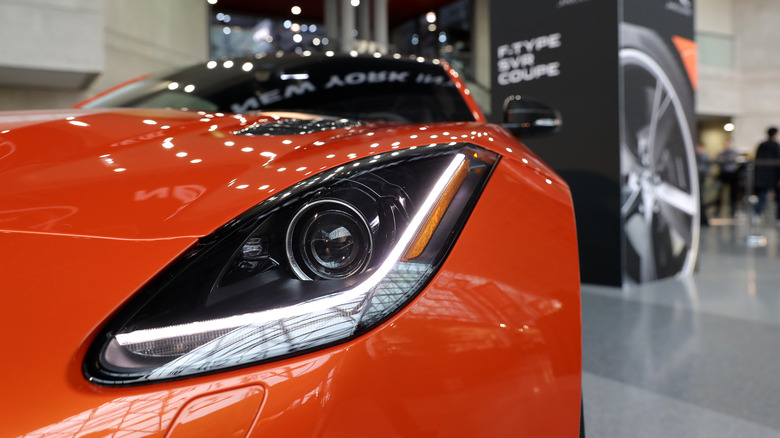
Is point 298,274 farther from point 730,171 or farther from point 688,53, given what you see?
point 730,171

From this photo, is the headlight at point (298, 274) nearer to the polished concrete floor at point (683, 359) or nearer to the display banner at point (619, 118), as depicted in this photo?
the polished concrete floor at point (683, 359)

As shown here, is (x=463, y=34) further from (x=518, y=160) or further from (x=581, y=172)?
(x=518, y=160)

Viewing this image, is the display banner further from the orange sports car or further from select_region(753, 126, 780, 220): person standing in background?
select_region(753, 126, 780, 220): person standing in background

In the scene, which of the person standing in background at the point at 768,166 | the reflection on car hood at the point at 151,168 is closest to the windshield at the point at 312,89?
the reflection on car hood at the point at 151,168

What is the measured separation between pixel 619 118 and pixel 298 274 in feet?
11.6

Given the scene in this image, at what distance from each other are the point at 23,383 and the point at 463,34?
1794cm

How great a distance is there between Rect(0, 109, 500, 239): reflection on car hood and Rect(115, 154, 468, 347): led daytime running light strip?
0.31ft

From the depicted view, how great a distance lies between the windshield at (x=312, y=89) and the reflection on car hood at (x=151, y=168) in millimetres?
831

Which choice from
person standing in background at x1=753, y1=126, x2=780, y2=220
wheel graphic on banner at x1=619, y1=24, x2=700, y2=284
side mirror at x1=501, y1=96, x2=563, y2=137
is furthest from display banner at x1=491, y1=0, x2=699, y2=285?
person standing in background at x1=753, y1=126, x2=780, y2=220

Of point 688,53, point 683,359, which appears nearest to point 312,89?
point 683,359

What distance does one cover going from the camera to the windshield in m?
1.75

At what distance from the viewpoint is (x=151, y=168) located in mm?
712

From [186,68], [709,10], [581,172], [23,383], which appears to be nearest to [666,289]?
[581,172]

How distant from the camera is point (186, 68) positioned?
2.03 meters
